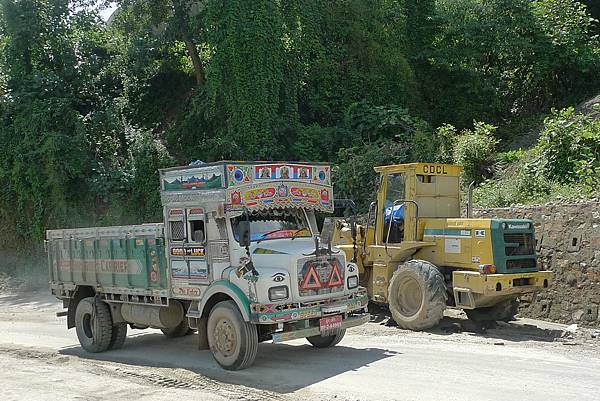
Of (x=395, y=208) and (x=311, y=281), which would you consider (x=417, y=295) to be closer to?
(x=395, y=208)

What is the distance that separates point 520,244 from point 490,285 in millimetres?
1191

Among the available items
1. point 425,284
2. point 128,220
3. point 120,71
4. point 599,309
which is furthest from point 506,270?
point 120,71

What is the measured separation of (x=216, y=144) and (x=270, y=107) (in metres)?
2.45

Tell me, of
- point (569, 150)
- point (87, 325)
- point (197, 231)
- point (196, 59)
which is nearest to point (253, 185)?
point (197, 231)

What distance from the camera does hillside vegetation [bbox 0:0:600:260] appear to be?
79.5 ft

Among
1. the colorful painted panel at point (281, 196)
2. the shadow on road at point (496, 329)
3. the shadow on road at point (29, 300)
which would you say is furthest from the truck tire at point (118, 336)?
the shadow on road at point (29, 300)

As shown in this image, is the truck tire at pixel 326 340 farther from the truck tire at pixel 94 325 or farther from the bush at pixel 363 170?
the bush at pixel 363 170

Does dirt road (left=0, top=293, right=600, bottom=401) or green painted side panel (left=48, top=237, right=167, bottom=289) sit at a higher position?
green painted side panel (left=48, top=237, right=167, bottom=289)

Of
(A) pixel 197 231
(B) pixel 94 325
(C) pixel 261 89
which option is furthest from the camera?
(C) pixel 261 89

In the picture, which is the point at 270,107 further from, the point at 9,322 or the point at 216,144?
the point at 9,322

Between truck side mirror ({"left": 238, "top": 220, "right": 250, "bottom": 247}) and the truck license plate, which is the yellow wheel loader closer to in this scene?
the truck license plate

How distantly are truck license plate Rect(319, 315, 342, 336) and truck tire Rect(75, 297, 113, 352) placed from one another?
4.57 meters

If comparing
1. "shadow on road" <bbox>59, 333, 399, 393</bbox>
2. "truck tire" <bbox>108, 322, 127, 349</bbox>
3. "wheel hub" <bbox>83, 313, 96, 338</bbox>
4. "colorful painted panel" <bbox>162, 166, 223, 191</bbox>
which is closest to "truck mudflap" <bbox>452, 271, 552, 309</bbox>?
"shadow on road" <bbox>59, 333, 399, 393</bbox>

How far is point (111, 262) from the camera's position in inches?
480
